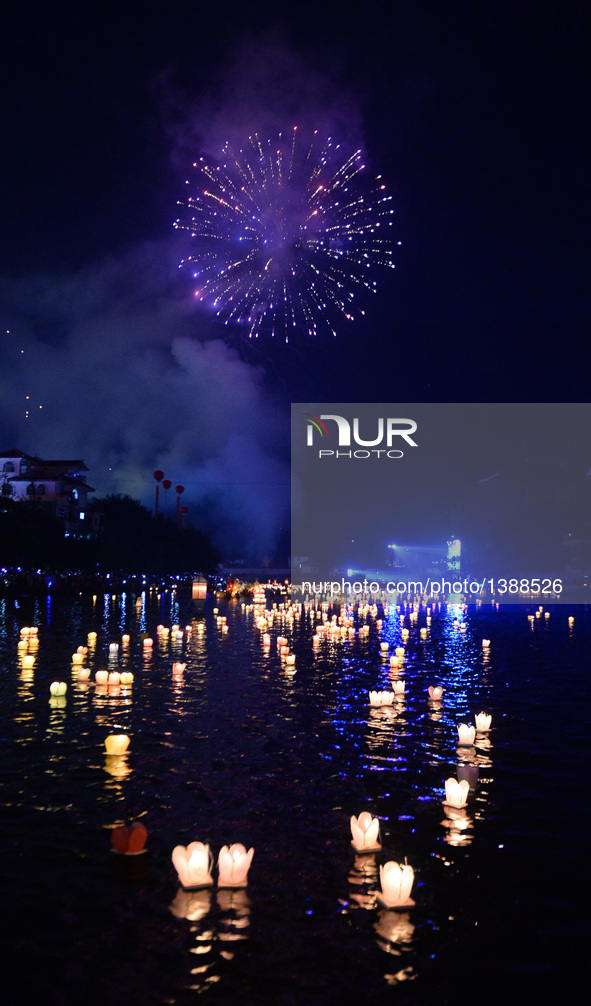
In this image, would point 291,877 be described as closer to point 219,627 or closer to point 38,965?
point 38,965

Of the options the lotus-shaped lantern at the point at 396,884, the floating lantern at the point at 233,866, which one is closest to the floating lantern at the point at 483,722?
the lotus-shaped lantern at the point at 396,884

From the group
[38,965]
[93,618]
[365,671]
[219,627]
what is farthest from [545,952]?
[93,618]

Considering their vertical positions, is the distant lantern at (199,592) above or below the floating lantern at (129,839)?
above

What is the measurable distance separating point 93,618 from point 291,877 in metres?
30.3

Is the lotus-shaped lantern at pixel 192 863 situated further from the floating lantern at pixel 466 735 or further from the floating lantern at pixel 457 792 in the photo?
the floating lantern at pixel 466 735

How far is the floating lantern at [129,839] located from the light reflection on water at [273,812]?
160 millimetres

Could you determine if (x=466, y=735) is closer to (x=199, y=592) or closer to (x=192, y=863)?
(x=192, y=863)

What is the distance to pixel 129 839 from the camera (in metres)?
6.94

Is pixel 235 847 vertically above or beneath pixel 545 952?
above

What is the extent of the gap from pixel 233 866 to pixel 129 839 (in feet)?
4.04

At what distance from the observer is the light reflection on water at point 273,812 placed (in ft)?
17.6

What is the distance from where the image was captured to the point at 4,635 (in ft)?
85.3

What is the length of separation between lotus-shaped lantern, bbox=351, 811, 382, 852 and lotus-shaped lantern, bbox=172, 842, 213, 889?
1.62m

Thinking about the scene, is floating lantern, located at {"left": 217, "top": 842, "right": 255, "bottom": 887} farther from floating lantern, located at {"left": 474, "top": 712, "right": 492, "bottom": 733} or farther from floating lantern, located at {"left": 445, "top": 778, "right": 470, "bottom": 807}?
floating lantern, located at {"left": 474, "top": 712, "right": 492, "bottom": 733}
